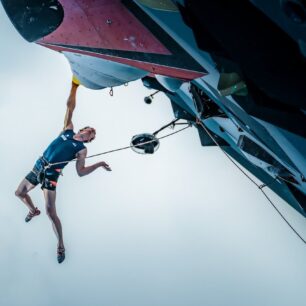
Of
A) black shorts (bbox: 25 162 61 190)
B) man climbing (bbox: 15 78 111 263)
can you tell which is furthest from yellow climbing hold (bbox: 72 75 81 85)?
black shorts (bbox: 25 162 61 190)

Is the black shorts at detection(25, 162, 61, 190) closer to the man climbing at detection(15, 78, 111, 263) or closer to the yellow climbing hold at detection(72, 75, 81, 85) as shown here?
the man climbing at detection(15, 78, 111, 263)

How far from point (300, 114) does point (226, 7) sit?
3.80ft

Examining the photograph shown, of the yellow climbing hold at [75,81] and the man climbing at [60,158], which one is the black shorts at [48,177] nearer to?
the man climbing at [60,158]

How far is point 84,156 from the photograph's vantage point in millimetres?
6664

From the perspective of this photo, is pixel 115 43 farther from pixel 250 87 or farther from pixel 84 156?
pixel 84 156

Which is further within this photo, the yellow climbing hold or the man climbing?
the man climbing

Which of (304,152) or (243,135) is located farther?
(243,135)

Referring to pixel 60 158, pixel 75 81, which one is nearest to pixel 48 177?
pixel 60 158

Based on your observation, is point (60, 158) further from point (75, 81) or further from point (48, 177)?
point (75, 81)

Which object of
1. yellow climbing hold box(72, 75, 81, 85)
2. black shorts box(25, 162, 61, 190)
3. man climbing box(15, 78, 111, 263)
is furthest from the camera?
black shorts box(25, 162, 61, 190)

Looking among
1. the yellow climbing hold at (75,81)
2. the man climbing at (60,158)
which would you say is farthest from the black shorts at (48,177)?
the yellow climbing hold at (75,81)

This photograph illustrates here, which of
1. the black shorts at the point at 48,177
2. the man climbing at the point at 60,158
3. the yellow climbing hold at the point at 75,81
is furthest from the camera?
the black shorts at the point at 48,177

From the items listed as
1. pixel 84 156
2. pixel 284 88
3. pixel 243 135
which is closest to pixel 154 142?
pixel 243 135

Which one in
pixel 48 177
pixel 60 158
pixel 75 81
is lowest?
pixel 48 177
